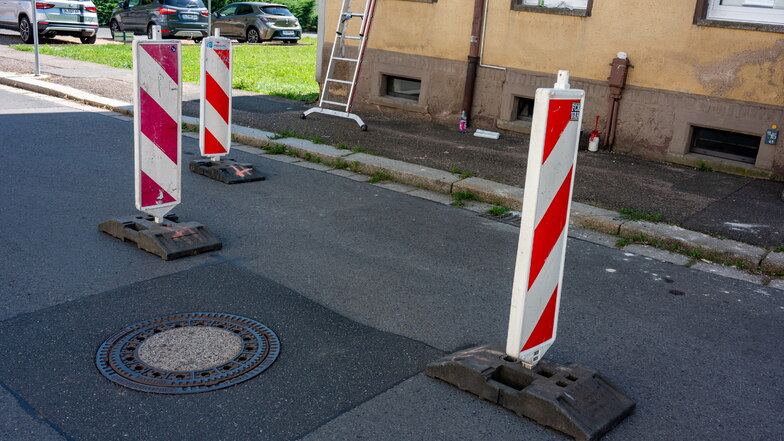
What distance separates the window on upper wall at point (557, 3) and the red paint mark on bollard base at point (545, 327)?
24.4 ft

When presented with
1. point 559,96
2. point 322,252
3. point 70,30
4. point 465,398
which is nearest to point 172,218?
point 322,252

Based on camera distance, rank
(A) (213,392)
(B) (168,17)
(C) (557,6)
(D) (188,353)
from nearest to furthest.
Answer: (A) (213,392)
(D) (188,353)
(C) (557,6)
(B) (168,17)

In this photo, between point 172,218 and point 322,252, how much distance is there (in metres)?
1.35

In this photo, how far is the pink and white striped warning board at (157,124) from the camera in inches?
211

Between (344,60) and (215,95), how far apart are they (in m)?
4.72

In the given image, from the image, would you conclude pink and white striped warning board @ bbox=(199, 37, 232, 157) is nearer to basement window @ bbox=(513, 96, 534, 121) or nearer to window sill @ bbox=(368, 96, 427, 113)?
window sill @ bbox=(368, 96, 427, 113)

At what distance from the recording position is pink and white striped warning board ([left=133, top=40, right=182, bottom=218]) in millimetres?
5348

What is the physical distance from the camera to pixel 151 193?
562 cm

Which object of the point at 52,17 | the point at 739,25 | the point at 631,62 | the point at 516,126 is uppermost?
the point at 739,25

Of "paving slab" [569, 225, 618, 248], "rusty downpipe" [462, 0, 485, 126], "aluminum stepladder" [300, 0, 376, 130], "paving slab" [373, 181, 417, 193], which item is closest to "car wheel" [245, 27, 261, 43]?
"aluminum stepladder" [300, 0, 376, 130]

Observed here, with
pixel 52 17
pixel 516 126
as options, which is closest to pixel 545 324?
pixel 516 126

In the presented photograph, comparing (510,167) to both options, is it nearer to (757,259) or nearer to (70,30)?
(757,259)

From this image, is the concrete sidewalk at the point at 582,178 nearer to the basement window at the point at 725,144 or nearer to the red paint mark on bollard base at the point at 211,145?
the basement window at the point at 725,144

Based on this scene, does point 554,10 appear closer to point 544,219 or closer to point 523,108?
point 523,108
